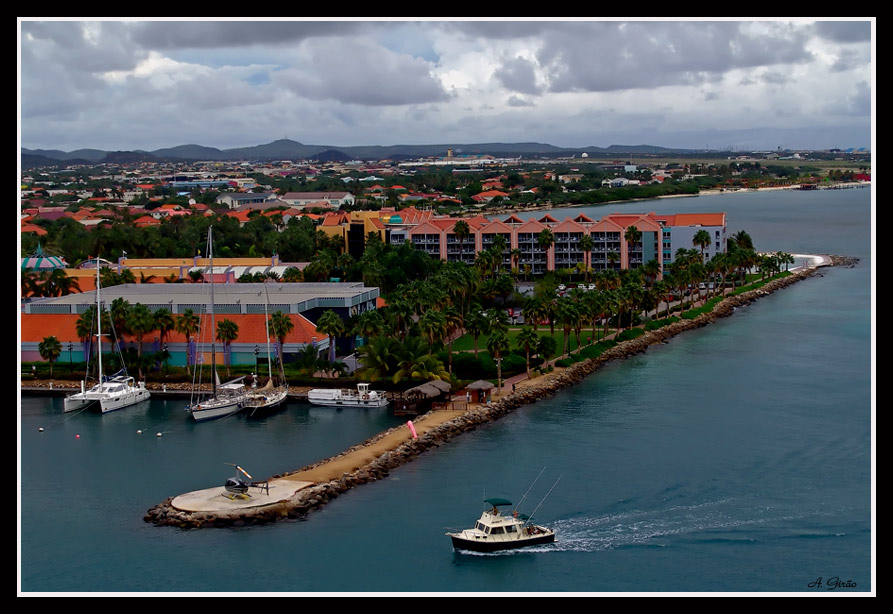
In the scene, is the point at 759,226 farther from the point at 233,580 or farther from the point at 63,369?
the point at 233,580

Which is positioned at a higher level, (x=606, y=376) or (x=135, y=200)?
(x=135, y=200)

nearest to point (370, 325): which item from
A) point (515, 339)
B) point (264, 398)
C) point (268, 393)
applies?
point (268, 393)

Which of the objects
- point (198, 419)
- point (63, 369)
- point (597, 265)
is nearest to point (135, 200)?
point (597, 265)

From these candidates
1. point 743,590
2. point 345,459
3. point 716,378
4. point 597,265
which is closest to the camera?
point 743,590

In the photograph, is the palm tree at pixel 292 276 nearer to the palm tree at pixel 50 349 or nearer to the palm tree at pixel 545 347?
the palm tree at pixel 50 349

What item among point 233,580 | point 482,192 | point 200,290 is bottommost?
point 233,580

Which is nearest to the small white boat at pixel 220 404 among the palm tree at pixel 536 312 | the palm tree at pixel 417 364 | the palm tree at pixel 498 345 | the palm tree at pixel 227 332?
the palm tree at pixel 227 332

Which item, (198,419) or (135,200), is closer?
(198,419)
